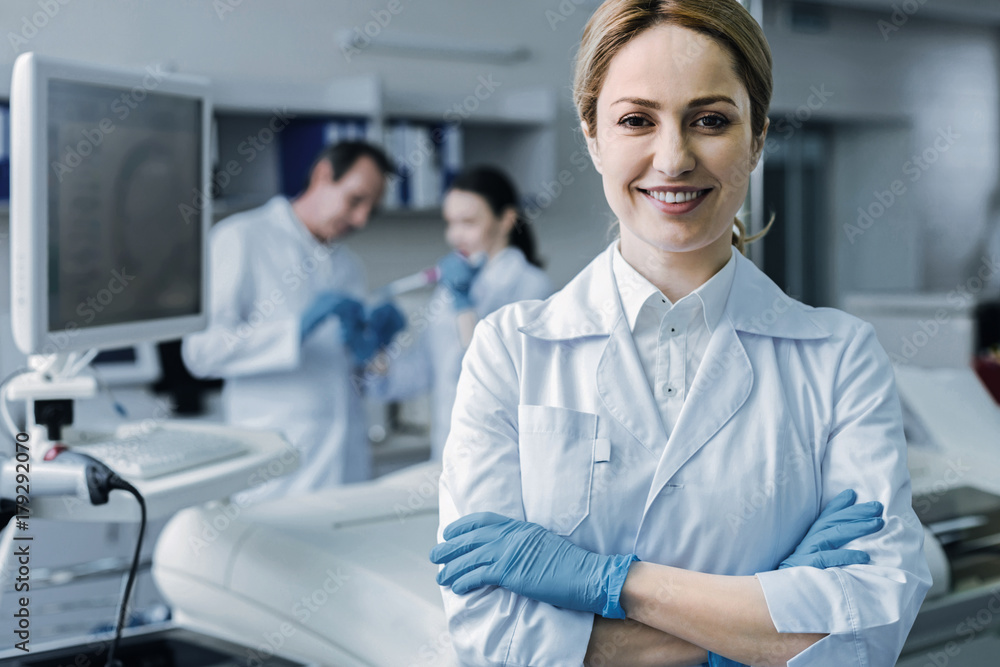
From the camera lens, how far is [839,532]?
0.92 m

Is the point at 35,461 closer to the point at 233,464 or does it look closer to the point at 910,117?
the point at 233,464

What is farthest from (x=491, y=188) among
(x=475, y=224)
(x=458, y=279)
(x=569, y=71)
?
(x=569, y=71)

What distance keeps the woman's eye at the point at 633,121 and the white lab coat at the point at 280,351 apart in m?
1.77

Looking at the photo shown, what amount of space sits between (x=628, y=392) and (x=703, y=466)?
12 cm

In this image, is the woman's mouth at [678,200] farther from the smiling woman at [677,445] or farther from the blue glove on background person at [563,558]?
the blue glove on background person at [563,558]

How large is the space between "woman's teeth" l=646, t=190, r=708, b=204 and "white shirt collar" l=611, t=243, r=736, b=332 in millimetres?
112

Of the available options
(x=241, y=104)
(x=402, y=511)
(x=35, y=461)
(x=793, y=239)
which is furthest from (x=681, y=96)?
(x=793, y=239)

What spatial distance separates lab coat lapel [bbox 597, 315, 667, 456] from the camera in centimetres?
99

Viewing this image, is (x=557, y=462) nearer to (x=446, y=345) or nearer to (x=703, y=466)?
(x=703, y=466)

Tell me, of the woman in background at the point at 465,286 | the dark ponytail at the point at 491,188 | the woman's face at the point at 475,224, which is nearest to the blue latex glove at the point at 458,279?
the woman in background at the point at 465,286

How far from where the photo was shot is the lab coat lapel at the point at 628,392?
0.99 meters

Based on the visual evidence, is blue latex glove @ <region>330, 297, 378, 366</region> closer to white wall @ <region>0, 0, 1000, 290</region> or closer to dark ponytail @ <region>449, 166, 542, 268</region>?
dark ponytail @ <region>449, 166, 542, 268</region>

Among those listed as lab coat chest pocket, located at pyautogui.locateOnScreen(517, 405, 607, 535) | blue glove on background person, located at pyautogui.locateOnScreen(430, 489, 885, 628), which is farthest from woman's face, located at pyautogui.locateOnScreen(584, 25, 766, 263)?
blue glove on background person, located at pyautogui.locateOnScreen(430, 489, 885, 628)

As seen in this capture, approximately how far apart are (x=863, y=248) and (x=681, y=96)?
5.44m
